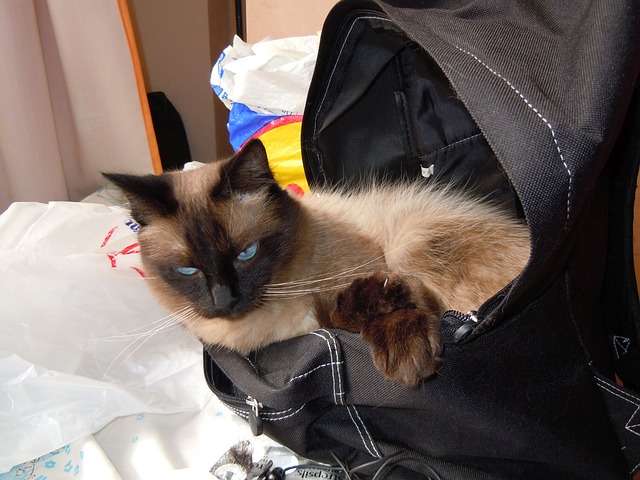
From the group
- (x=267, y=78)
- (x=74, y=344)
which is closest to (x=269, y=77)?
(x=267, y=78)

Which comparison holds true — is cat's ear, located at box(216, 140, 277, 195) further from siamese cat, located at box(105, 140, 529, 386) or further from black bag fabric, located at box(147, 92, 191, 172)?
black bag fabric, located at box(147, 92, 191, 172)

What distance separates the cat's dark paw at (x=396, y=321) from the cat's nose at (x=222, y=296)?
0.64ft

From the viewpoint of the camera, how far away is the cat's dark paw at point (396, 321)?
734mm

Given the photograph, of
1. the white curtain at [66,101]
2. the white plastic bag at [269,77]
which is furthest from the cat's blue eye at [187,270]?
the white curtain at [66,101]

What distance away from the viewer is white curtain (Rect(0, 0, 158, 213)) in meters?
1.73

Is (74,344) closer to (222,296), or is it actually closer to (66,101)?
(222,296)

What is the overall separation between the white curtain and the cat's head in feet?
3.60

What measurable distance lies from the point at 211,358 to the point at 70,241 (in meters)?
0.63

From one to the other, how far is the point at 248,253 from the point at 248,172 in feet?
0.51

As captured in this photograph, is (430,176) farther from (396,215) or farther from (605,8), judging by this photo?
(605,8)

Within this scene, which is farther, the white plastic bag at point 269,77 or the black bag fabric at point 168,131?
the black bag fabric at point 168,131

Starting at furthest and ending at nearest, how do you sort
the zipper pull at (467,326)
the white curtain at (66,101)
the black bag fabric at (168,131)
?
the black bag fabric at (168,131) < the white curtain at (66,101) < the zipper pull at (467,326)

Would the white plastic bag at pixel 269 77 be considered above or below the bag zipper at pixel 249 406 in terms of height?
above

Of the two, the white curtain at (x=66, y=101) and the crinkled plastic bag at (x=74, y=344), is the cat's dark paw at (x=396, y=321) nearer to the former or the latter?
the crinkled plastic bag at (x=74, y=344)
